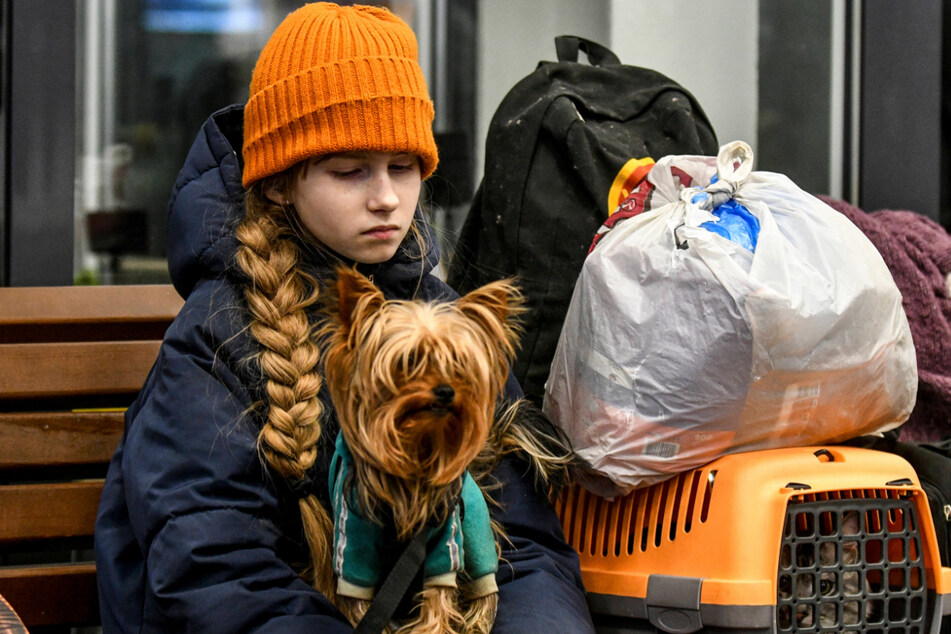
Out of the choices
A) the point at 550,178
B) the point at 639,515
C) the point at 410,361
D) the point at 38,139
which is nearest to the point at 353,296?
the point at 410,361

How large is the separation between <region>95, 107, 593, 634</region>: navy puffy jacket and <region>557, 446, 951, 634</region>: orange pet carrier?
145mm

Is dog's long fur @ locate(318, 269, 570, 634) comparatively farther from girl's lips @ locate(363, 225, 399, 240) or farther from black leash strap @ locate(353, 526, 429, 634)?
girl's lips @ locate(363, 225, 399, 240)

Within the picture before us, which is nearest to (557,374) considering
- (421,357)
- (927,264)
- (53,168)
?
(421,357)

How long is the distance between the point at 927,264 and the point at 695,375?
1.05 metres

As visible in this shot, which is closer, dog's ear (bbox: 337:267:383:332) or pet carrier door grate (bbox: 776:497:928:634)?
dog's ear (bbox: 337:267:383:332)

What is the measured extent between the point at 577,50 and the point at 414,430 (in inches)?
65.1

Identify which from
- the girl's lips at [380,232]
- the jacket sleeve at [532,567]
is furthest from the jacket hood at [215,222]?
the jacket sleeve at [532,567]

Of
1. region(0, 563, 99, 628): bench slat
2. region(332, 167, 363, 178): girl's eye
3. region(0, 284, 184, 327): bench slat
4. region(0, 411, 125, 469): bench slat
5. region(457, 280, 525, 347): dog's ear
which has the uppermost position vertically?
region(332, 167, 363, 178): girl's eye

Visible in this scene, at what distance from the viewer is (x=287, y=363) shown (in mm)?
1799

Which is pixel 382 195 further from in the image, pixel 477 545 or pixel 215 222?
pixel 477 545

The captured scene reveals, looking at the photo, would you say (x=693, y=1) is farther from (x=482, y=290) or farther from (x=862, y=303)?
(x=482, y=290)

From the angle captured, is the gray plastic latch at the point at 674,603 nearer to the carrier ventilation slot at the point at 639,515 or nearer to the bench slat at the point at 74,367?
the carrier ventilation slot at the point at 639,515

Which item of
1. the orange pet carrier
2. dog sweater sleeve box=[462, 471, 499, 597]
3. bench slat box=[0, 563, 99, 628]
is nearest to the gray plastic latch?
the orange pet carrier

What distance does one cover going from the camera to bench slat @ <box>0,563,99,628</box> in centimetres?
214
